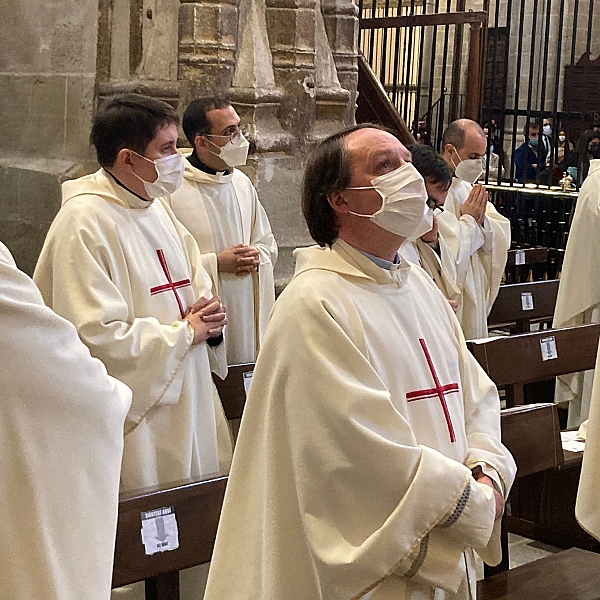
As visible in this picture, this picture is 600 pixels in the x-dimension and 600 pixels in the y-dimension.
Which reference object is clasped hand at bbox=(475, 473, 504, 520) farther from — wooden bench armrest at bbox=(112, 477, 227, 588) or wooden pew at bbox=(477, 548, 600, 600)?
wooden bench armrest at bbox=(112, 477, 227, 588)

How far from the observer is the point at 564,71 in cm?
1623

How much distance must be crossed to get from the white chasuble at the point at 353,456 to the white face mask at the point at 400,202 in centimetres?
10

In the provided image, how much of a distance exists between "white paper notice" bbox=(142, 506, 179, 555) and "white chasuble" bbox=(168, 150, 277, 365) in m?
2.25

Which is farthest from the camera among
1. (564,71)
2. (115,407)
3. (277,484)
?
(564,71)

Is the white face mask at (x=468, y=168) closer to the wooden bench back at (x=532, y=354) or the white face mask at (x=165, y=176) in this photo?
the wooden bench back at (x=532, y=354)

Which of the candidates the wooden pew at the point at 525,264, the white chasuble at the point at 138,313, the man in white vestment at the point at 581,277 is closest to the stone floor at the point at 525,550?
the white chasuble at the point at 138,313

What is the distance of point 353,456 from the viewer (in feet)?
8.28

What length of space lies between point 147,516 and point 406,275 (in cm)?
95

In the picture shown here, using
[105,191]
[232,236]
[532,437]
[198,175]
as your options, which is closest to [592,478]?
[532,437]

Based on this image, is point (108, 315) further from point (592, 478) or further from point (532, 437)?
point (592, 478)

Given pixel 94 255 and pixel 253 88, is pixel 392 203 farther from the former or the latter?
pixel 253 88

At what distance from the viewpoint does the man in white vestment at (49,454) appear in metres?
2.27

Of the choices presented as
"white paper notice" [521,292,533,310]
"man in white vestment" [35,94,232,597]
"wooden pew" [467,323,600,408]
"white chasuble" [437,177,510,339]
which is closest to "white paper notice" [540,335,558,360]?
"wooden pew" [467,323,600,408]

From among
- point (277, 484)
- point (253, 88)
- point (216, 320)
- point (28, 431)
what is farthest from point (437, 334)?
point (253, 88)
